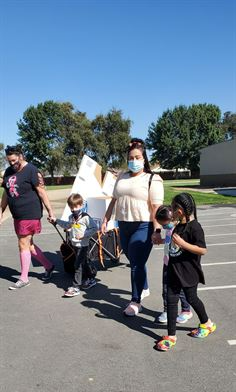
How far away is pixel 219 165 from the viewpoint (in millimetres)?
40312

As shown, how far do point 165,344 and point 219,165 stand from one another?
125 feet

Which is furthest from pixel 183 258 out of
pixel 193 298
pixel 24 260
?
pixel 24 260

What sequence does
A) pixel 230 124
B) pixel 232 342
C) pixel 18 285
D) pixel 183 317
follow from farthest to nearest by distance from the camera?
1. pixel 230 124
2. pixel 18 285
3. pixel 183 317
4. pixel 232 342

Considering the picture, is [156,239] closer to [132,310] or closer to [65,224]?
[132,310]

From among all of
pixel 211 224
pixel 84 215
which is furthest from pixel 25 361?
pixel 211 224

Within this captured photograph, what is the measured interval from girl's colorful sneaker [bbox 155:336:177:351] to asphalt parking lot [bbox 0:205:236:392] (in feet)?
0.18

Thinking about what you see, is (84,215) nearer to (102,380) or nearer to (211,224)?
(102,380)

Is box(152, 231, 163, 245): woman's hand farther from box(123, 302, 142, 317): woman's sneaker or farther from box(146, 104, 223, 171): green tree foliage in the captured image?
→ box(146, 104, 223, 171): green tree foliage

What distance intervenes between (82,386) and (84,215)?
2677mm

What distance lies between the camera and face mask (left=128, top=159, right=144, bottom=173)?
4367mm

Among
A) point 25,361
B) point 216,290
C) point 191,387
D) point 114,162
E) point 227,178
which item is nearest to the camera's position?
point 191,387

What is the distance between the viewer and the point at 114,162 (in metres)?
69.9

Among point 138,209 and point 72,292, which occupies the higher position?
point 138,209

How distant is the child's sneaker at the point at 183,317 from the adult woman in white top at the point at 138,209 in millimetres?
478
